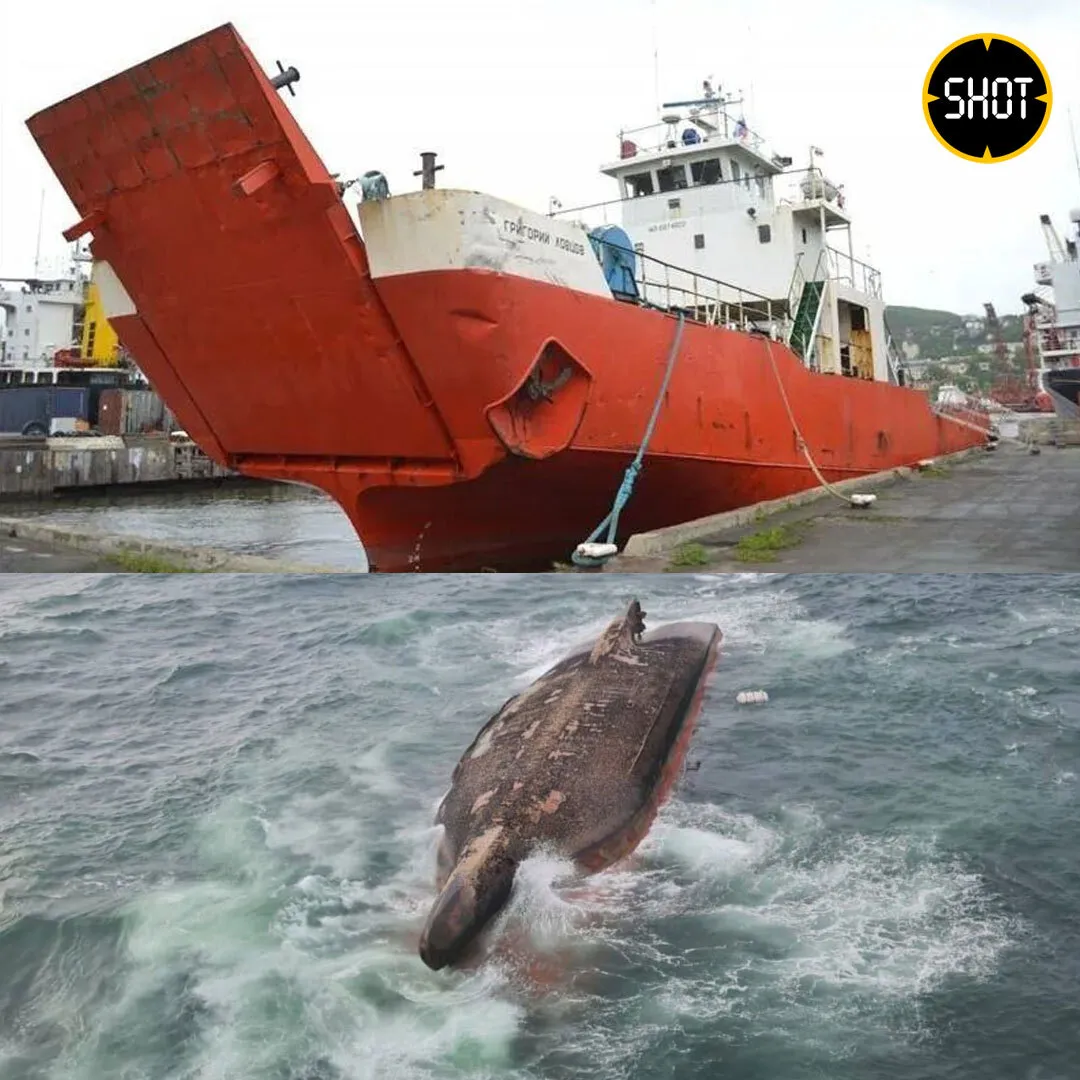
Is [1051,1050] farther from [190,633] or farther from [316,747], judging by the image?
[190,633]

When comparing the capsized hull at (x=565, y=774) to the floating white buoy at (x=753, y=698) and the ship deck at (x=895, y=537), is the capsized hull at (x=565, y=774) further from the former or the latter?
the ship deck at (x=895, y=537)

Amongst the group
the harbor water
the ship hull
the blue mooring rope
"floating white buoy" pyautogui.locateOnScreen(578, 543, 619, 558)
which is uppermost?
the ship hull

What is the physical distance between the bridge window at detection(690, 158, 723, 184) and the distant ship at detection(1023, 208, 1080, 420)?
33791 mm

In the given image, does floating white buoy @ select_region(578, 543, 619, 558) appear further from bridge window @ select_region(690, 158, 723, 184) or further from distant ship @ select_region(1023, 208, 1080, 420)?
distant ship @ select_region(1023, 208, 1080, 420)

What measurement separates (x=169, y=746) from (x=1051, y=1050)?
21.2 feet

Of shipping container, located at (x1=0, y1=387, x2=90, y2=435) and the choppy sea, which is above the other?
shipping container, located at (x1=0, y1=387, x2=90, y2=435)

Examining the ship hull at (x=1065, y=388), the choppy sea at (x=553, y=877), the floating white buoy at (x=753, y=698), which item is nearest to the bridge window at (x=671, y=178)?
the choppy sea at (x=553, y=877)

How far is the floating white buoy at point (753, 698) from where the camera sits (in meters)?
8.88

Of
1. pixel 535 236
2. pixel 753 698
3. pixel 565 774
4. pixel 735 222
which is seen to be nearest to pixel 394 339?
pixel 535 236

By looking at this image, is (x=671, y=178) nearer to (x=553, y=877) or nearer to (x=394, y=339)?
(x=394, y=339)

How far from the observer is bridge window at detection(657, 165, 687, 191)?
814 inches

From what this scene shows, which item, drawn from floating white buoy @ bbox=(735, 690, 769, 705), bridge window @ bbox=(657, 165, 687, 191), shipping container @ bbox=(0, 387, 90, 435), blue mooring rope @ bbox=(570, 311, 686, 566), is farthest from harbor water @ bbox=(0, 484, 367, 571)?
shipping container @ bbox=(0, 387, 90, 435)

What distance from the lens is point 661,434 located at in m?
13.3

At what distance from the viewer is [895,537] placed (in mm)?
11984
